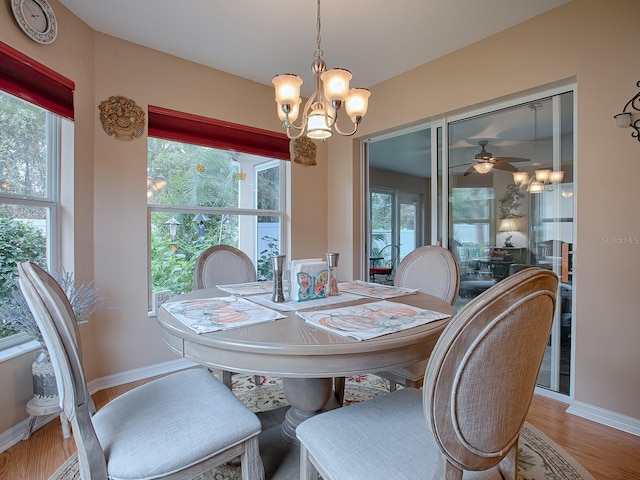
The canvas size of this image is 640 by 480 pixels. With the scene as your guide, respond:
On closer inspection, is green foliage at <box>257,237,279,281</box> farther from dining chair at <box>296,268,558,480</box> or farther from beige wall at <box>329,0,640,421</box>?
dining chair at <box>296,268,558,480</box>

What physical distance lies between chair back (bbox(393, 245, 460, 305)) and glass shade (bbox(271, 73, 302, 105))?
1254mm

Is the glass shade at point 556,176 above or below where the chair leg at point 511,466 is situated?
above

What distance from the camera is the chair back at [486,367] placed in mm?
685

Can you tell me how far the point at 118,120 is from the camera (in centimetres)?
249

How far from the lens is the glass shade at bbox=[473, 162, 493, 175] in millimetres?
2648

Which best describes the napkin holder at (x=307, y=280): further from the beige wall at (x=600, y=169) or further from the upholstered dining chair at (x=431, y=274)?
the beige wall at (x=600, y=169)

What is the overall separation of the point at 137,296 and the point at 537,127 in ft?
10.8

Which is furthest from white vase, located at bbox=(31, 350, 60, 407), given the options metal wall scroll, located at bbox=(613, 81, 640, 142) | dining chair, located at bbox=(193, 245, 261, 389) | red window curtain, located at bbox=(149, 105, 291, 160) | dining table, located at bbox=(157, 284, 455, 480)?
metal wall scroll, located at bbox=(613, 81, 640, 142)

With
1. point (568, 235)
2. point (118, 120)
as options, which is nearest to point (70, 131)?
point (118, 120)

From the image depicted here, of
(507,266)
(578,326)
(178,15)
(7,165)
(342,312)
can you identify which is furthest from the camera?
(507,266)

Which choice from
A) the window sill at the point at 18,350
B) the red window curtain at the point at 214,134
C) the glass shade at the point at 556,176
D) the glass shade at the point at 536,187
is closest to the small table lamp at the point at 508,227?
the glass shade at the point at 536,187

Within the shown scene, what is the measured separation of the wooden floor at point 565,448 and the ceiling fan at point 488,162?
173 centimetres

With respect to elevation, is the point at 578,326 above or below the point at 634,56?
below

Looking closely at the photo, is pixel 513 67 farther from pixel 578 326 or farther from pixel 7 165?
pixel 7 165
